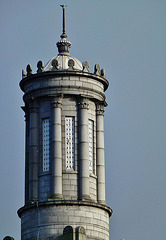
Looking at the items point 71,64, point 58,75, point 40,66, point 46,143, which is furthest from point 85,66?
point 46,143

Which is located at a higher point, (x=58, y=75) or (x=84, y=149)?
(x=58, y=75)

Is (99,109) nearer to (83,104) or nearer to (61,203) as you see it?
(83,104)

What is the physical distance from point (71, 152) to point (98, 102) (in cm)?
446

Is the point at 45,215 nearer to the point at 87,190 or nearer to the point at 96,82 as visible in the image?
the point at 87,190

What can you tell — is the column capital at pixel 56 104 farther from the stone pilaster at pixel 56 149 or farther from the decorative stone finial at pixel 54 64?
the decorative stone finial at pixel 54 64

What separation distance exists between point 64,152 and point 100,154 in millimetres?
2918

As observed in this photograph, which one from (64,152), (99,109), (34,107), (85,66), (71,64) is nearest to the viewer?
(64,152)

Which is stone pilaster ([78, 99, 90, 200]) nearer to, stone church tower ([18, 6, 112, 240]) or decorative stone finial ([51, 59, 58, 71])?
stone church tower ([18, 6, 112, 240])

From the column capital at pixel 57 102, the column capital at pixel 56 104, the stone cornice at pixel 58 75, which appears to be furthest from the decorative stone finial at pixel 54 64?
the column capital at pixel 56 104

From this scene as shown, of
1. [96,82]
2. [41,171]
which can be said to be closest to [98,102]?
[96,82]

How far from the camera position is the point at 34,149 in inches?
2968

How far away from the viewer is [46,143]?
7525cm

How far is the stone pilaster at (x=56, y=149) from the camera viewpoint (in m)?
73.5

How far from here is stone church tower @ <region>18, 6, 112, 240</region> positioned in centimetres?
7338
